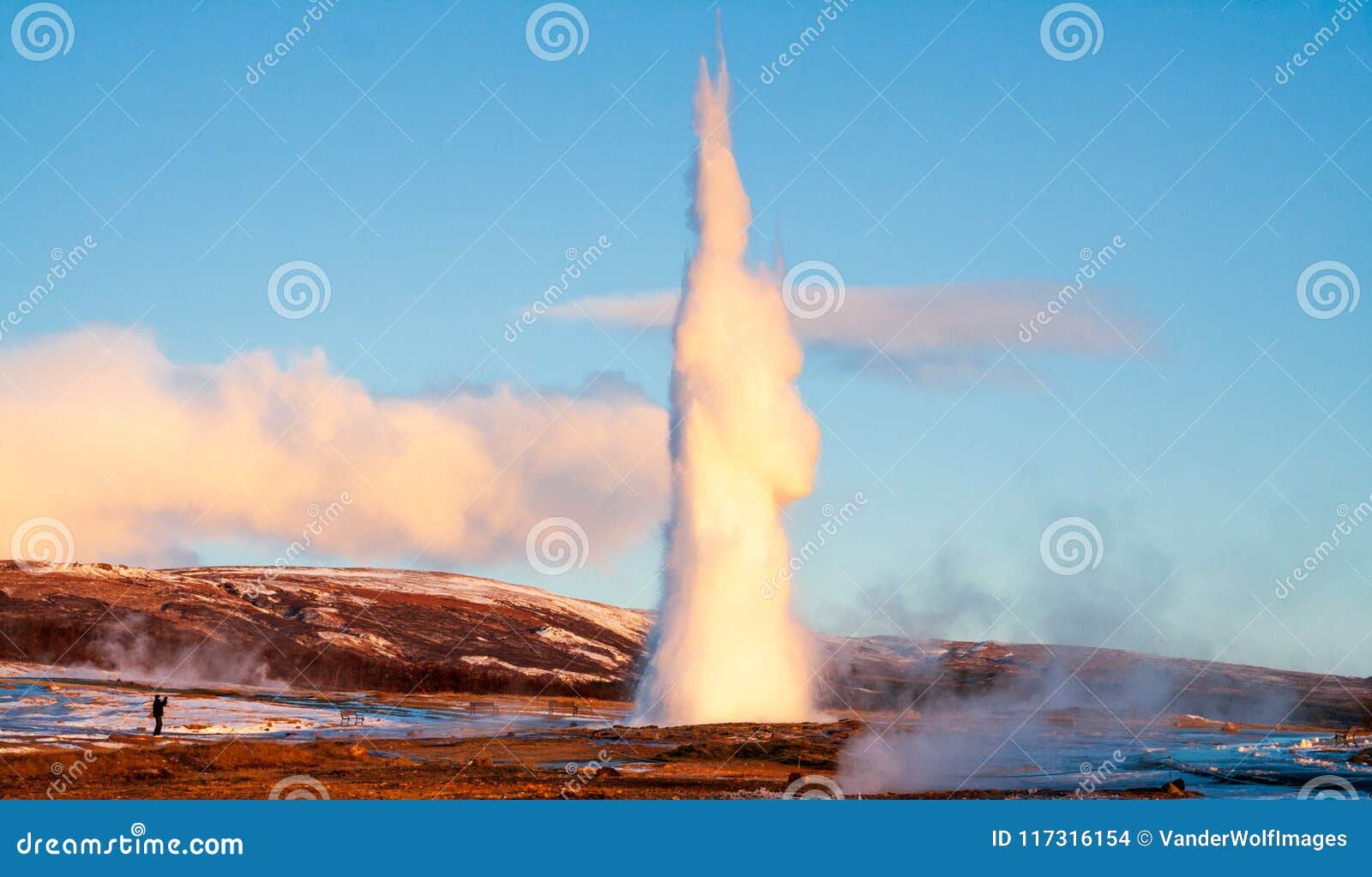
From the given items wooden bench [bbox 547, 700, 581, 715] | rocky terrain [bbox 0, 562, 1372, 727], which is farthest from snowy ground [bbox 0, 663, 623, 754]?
rocky terrain [bbox 0, 562, 1372, 727]

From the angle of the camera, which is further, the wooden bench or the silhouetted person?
the wooden bench

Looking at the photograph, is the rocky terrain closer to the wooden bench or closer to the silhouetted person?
the wooden bench

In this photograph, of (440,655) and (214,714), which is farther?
(440,655)

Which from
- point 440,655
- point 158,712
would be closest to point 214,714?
point 158,712

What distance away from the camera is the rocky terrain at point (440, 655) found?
3460 inches

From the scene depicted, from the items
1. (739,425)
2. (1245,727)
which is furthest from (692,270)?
(1245,727)

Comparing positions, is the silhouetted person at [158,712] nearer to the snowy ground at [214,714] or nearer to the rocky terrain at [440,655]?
the snowy ground at [214,714]

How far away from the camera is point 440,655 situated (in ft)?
343

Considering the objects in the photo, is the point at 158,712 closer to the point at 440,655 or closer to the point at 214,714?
the point at 214,714

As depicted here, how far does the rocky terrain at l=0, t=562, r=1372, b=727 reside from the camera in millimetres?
87875

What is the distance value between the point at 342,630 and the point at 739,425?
191 ft

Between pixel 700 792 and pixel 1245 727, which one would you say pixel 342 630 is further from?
pixel 700 792

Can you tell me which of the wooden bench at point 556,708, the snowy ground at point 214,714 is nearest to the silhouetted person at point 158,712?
the snowy ground at point 214,714

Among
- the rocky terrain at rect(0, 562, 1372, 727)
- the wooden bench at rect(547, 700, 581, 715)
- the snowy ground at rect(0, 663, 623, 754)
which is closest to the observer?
the snowy ground at rect(0, 663, 623, 754)
